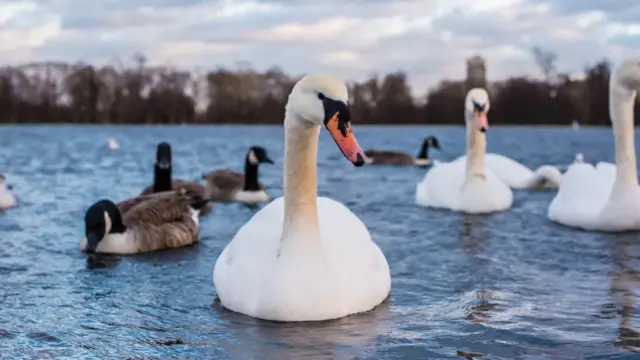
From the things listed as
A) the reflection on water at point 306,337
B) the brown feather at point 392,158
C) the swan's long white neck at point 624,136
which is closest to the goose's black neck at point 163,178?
the swan's long white neck at point 624,136

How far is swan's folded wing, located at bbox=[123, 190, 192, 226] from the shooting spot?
1012 cm

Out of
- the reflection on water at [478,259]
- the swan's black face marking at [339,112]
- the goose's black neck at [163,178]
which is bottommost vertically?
the reflection on water at [478,259]

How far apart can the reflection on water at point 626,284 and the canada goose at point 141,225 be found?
177 inches

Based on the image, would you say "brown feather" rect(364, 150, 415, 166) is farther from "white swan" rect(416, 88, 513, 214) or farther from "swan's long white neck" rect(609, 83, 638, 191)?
"swan's long white neck" rect(609, 83, 638, 191)

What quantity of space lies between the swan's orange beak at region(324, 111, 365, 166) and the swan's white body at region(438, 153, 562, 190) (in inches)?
443

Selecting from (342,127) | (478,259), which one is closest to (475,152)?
(478,259)

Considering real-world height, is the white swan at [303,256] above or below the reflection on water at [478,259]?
above

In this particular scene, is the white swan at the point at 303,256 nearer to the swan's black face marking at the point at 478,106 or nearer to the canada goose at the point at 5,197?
the swan's black face marking at the point at 478,106

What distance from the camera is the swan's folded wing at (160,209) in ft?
33.2

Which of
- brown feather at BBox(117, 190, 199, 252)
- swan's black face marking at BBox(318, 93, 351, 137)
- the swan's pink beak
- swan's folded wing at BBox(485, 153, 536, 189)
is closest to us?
swan's black face marking at BBox(318, 93, 351, 137)

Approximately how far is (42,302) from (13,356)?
1501 millimetres

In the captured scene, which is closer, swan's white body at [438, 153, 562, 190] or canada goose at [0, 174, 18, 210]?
canada goose at [0, 174, 18, 210]

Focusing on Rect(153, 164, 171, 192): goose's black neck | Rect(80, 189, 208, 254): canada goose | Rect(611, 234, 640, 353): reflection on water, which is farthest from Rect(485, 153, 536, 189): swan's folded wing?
Rect(80, 189, 208, 254): canada goose

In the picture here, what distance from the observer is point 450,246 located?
1012 cm
